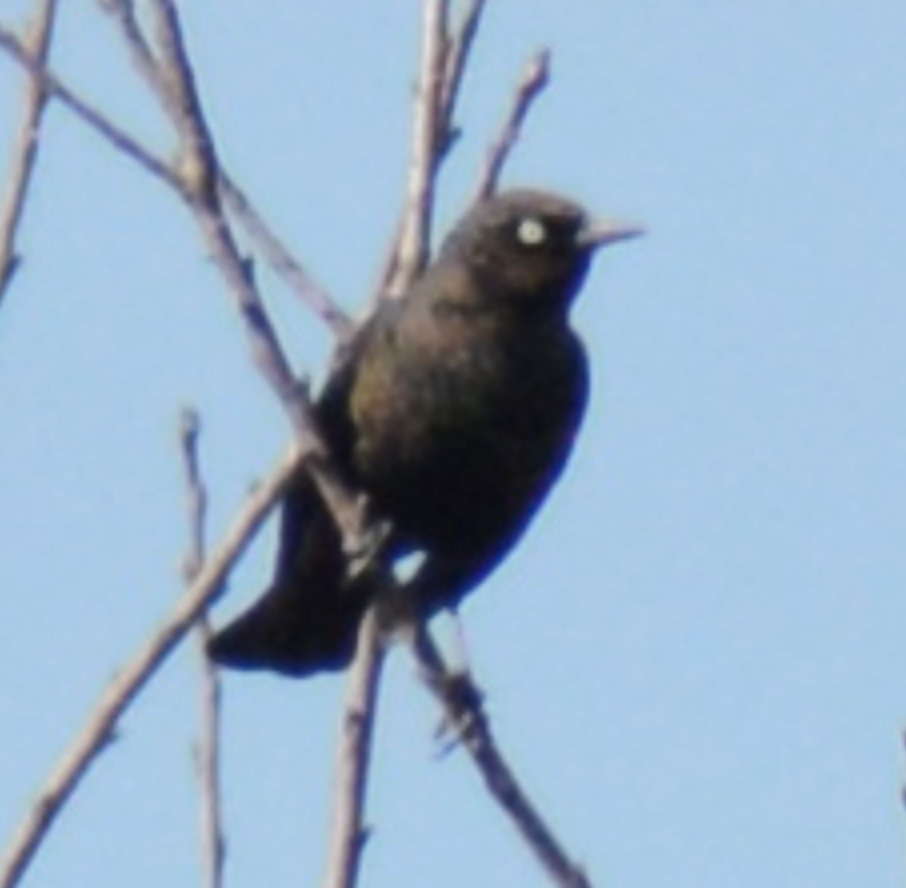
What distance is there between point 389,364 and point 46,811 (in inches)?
95.7

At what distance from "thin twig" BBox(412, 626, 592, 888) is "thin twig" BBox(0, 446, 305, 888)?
428mm

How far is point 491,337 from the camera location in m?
6.46

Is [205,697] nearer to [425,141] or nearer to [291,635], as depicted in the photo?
[425,141]

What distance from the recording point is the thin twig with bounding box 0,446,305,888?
13.0 feet

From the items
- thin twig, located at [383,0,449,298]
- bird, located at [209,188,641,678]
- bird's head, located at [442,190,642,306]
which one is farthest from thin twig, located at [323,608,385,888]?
bird's head, located at [442,190,642,306]

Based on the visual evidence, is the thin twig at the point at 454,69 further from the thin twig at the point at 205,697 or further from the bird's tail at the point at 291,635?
the bird's tail at the point at 291,635

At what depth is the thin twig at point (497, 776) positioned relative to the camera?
4.01 m

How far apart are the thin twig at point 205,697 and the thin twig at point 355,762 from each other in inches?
8.6

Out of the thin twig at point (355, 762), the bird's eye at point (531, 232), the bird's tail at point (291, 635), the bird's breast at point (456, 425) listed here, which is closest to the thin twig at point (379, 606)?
the thin twig at point (355, 762)

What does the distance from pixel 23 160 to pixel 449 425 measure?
6.57 feet

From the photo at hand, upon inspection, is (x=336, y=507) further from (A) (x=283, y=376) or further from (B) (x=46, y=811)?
(B) (x=46, y=811)

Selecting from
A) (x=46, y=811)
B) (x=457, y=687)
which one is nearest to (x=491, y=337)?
(x=457, y=687)

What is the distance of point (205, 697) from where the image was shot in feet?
15.0

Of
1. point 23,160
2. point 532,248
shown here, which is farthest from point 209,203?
point 532,248
